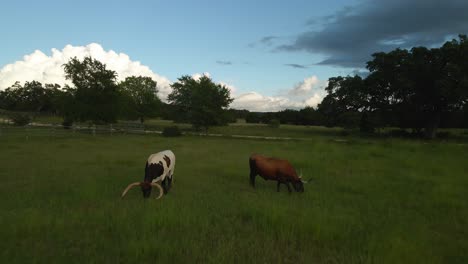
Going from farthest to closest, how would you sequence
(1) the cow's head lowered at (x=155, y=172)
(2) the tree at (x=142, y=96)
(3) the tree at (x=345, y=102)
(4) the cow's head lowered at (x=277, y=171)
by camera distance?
(2) the tree at (x=142, y=96) < (3) the tree at (x=345, y=102) < (4) the cow's head lowered at (x=277, y=171) < (1) the cow's head lowered at (x=155, y=172)

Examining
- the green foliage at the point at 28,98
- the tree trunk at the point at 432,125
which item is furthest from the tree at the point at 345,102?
the green foliage at the point at 28,98

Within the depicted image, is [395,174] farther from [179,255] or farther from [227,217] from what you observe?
[179,255]

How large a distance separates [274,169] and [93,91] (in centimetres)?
3349

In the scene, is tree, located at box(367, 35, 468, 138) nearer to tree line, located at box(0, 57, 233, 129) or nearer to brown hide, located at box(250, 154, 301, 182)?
tree line, located at box(0, 57, 233, 129)

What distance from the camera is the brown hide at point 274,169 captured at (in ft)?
33.0

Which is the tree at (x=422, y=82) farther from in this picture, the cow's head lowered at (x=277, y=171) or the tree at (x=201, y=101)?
the cow's head lowered at (x=277, y=171)

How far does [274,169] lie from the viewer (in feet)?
33.6

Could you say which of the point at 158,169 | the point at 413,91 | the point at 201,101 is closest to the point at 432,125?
the point at 413,91

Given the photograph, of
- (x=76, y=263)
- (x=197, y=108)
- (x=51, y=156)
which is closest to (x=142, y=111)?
(x=197, y=108)

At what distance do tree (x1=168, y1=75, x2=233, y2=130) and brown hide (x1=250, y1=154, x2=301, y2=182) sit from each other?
32925 millimetres

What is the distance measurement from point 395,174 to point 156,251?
1197 cm

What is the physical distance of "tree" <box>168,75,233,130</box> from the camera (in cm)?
4375

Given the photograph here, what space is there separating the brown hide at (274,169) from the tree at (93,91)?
3171 cm

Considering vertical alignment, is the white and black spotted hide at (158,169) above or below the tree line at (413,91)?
below
